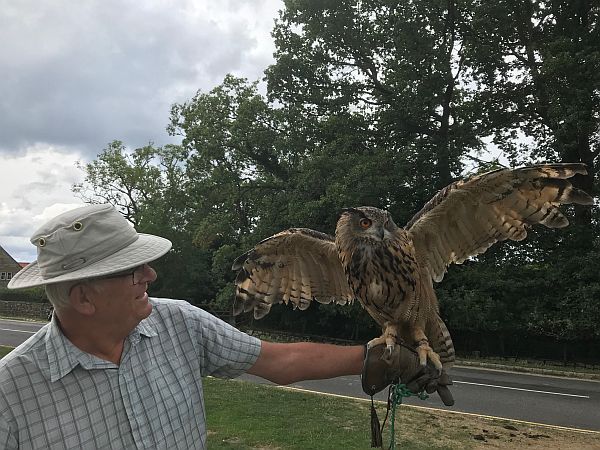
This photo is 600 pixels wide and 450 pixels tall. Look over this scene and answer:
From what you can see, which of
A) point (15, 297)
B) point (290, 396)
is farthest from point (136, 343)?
point (15, 297)

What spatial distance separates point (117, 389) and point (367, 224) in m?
1.45

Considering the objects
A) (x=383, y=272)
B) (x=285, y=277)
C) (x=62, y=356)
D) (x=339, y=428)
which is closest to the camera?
(x=62, y=356)

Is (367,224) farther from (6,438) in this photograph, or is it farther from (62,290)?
(6,438)

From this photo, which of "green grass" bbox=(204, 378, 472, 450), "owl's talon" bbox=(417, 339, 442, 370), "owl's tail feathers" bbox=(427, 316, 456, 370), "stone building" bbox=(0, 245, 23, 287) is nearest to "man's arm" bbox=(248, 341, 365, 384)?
"owl's talon" bbox=(417, 339, 442, 370)

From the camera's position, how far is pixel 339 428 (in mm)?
5969

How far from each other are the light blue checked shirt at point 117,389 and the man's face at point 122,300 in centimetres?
13

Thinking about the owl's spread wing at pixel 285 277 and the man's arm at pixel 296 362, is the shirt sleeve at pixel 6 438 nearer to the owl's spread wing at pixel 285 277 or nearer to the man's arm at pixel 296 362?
the man's arm at pixel 296 362

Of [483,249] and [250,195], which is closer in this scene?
[483,249]

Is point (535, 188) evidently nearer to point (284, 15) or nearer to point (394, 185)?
point (394, 185)

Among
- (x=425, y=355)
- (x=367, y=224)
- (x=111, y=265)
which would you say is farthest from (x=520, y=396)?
(x=111, y=265)

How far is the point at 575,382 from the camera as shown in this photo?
438 inches

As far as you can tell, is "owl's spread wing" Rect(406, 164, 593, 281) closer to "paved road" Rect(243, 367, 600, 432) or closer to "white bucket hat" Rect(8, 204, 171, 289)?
"white bucket hat" Rect(8, 204, 171, 289)

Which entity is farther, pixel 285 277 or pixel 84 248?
pixel 285 277

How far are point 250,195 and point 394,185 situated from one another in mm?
7792
